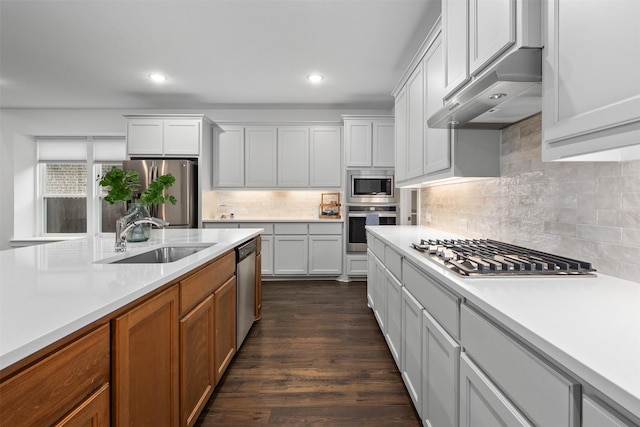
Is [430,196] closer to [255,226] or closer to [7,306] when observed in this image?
[255,226]

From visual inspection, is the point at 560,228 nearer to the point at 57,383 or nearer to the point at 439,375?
the point at 439,375

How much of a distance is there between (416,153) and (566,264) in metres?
1.69

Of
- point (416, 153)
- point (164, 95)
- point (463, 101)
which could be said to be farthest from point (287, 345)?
point (164, 95)

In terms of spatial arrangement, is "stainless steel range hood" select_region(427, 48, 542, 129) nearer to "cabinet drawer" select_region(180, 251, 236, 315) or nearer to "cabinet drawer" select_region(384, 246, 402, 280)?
"cabinet drawer" select_region(384, 246, 402, 280)

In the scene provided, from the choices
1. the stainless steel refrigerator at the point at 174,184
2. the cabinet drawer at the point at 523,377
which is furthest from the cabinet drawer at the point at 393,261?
the stainless steel refrigerator at the point at 174,184

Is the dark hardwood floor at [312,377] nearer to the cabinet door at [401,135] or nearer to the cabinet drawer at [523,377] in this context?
the cabinet drawer at [523,377]

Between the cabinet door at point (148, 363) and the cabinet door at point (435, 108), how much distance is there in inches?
71.0

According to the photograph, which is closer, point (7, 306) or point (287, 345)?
point (7, 306)

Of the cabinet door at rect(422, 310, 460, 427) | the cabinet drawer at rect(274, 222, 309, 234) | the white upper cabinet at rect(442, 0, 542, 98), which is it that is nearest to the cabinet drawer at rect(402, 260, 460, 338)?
the cabinet door at rect(422, 310, 460, 427)

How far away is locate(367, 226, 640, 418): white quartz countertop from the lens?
536 millimetres

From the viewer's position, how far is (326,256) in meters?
4.92

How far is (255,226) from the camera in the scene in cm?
491

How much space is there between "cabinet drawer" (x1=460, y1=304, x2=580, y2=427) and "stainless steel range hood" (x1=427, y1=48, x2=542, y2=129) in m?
0.90

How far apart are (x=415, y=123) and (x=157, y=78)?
11.1 ft
